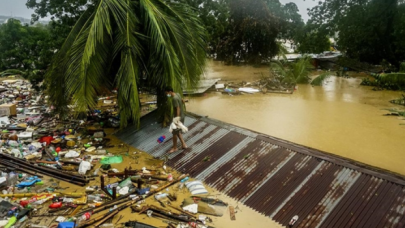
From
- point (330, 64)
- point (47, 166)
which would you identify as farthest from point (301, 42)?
point (47, 166)

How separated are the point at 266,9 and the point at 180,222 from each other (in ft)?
56.6

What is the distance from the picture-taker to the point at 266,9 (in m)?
18.9

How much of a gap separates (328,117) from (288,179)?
4602mm

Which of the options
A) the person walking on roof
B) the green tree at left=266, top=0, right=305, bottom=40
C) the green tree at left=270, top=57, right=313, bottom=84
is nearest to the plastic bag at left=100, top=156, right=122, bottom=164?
the person walking on roof

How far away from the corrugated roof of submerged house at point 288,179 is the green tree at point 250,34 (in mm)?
13727

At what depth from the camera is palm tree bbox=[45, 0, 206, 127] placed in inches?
235

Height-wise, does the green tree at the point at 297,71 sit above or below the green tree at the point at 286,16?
below

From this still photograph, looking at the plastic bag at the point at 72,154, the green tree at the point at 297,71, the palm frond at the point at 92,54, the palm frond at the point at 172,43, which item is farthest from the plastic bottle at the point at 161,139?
the green tree at the point at 297,71

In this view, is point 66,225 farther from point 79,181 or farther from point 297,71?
point 297,71

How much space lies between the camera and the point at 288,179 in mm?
4961

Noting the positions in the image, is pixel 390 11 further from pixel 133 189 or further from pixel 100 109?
pixel 133 189

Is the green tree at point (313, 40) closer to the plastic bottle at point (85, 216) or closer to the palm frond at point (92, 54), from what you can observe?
the palm frond at point (92, 54)

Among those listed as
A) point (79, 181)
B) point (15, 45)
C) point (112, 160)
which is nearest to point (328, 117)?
point (112, 160)

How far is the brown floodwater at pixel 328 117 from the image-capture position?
6574 millimetres
